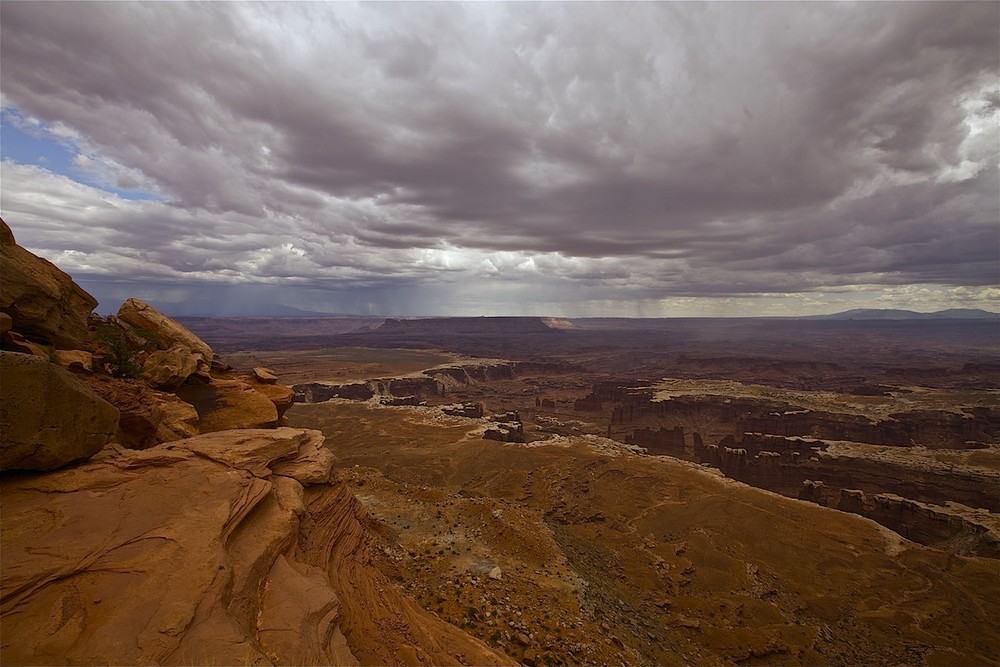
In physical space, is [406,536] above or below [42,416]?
below

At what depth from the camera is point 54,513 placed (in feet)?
27.4

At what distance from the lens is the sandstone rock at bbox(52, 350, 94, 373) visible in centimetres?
1251

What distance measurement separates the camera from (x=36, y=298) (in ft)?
42.1

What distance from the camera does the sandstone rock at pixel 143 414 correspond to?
497 inches

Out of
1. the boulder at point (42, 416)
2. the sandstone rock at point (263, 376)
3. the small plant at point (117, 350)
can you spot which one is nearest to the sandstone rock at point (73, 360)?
the small plant at point (117, 350)

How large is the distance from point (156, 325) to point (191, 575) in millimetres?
15829

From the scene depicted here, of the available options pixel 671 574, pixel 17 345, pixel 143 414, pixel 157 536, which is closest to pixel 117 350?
pixel 143 414

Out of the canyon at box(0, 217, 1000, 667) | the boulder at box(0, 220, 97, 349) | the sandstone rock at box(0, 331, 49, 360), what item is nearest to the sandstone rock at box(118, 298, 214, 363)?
the canyon at box(0, 217, 1000, 667)

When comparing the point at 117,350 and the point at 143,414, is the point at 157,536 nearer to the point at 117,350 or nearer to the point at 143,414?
the point at 143,414

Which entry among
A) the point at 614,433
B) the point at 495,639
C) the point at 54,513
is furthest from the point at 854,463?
the point at 54,513

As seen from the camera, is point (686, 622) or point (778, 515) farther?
point (778, 515)

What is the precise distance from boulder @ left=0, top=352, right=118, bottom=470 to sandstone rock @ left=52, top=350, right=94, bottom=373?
387cm

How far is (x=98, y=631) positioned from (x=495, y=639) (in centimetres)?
991

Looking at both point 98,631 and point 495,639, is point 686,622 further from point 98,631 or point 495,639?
point 98,631
